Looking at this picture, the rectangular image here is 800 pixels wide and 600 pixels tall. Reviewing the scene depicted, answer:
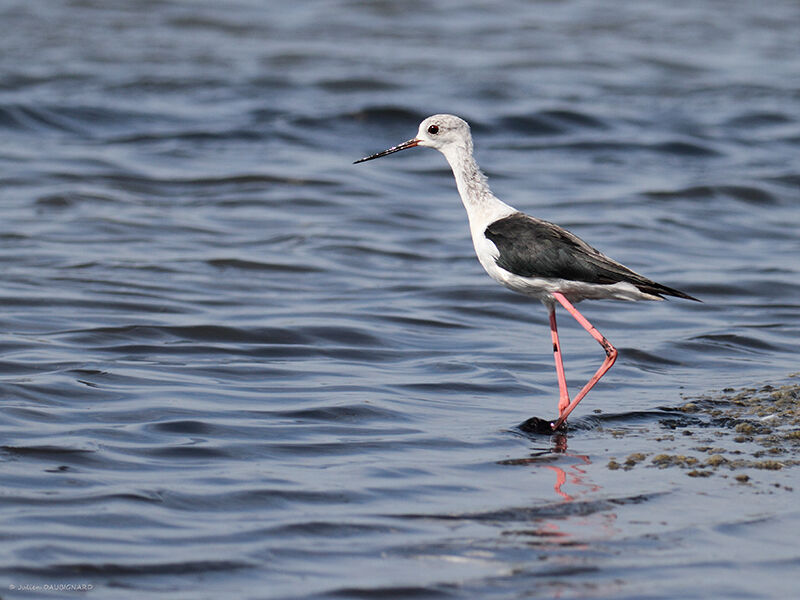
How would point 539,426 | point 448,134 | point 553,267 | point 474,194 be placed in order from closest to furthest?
point 539,426, point 553,267, point 474,194, point 448,134

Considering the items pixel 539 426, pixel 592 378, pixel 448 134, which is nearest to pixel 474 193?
pixel 448 134

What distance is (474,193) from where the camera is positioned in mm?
8016

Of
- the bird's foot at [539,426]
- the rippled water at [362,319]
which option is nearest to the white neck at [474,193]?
the rippled water at [362,319]

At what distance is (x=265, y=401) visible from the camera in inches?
300

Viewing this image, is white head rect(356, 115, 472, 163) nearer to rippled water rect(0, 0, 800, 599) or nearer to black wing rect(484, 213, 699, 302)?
black wing rect(484, 213, 699, 302)

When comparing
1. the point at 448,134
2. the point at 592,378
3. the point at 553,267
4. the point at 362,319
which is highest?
the point at 448,134

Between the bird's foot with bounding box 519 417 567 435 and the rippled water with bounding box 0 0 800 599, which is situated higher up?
the rippled water with bounding box 0 0 800 599

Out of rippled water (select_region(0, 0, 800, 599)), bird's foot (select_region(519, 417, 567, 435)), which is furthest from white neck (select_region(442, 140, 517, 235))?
bird's foot (select_region(519, 417, 567, 435))

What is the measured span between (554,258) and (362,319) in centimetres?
287

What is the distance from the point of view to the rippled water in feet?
17.1

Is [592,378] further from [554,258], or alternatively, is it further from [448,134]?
[448,134]

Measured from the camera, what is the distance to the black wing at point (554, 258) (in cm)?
718

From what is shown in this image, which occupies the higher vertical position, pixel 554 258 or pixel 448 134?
pixel 448 134

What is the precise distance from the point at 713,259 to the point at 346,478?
23.6ft
